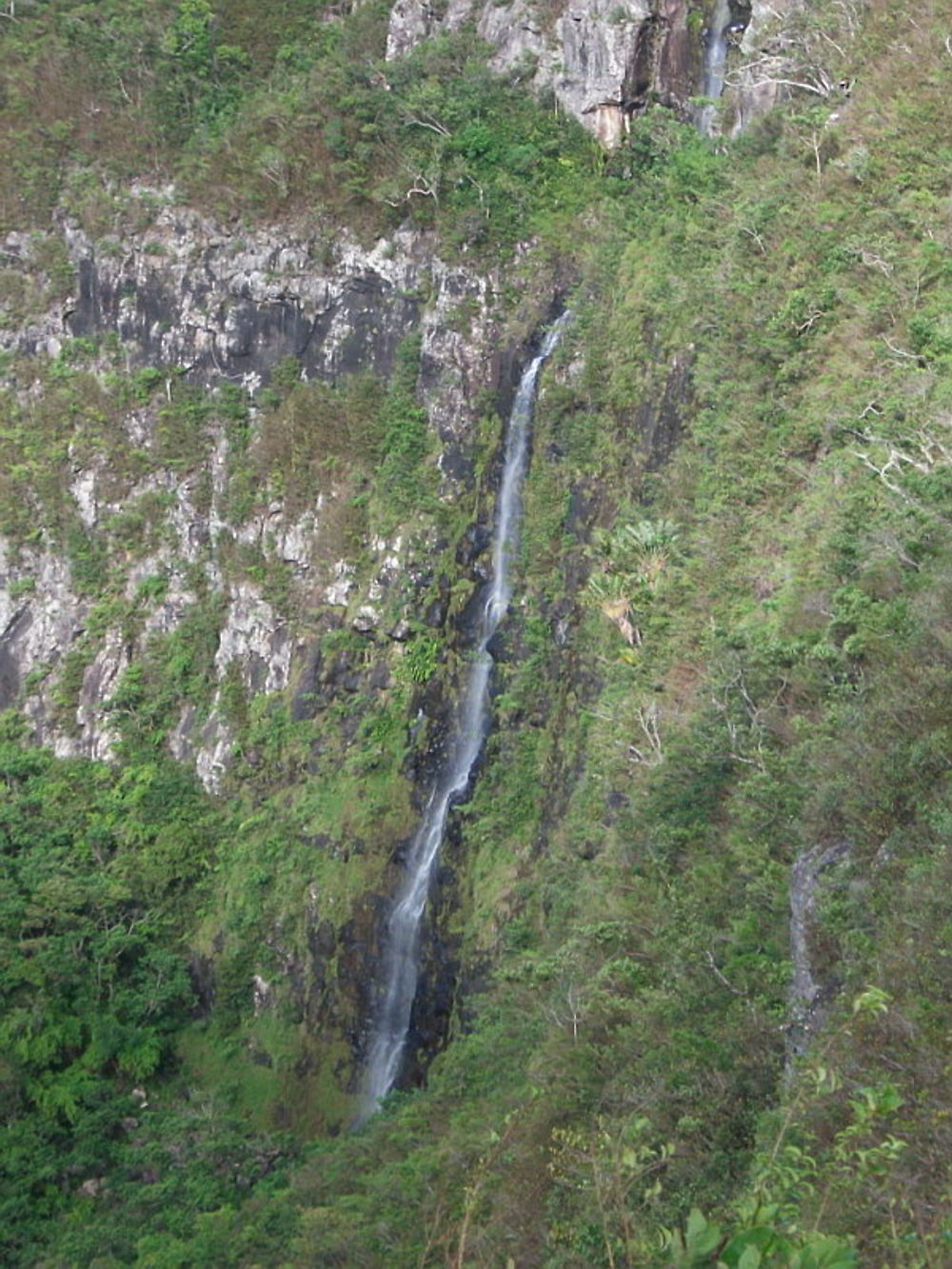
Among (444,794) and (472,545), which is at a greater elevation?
(472,545)

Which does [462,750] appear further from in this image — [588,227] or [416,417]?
[588,227]

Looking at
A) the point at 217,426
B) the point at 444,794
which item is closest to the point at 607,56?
the point at 217,426

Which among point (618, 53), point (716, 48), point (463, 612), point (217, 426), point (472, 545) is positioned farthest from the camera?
point (217, 426)

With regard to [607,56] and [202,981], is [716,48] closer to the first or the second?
[607,56]

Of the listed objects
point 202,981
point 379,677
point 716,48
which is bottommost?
point 202,981

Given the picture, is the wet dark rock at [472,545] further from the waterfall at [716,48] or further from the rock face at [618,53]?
the waterfall at [716,48]

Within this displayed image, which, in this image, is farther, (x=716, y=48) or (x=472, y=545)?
(x=716, y=48)

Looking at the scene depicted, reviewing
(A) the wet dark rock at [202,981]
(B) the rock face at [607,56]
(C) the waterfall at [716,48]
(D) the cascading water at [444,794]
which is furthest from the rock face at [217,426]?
(C) the waterfall at [716,48]

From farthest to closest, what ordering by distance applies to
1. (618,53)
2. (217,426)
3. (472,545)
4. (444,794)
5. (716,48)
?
(217,426), (716,48), (618,53), (472,545), (444,794)
